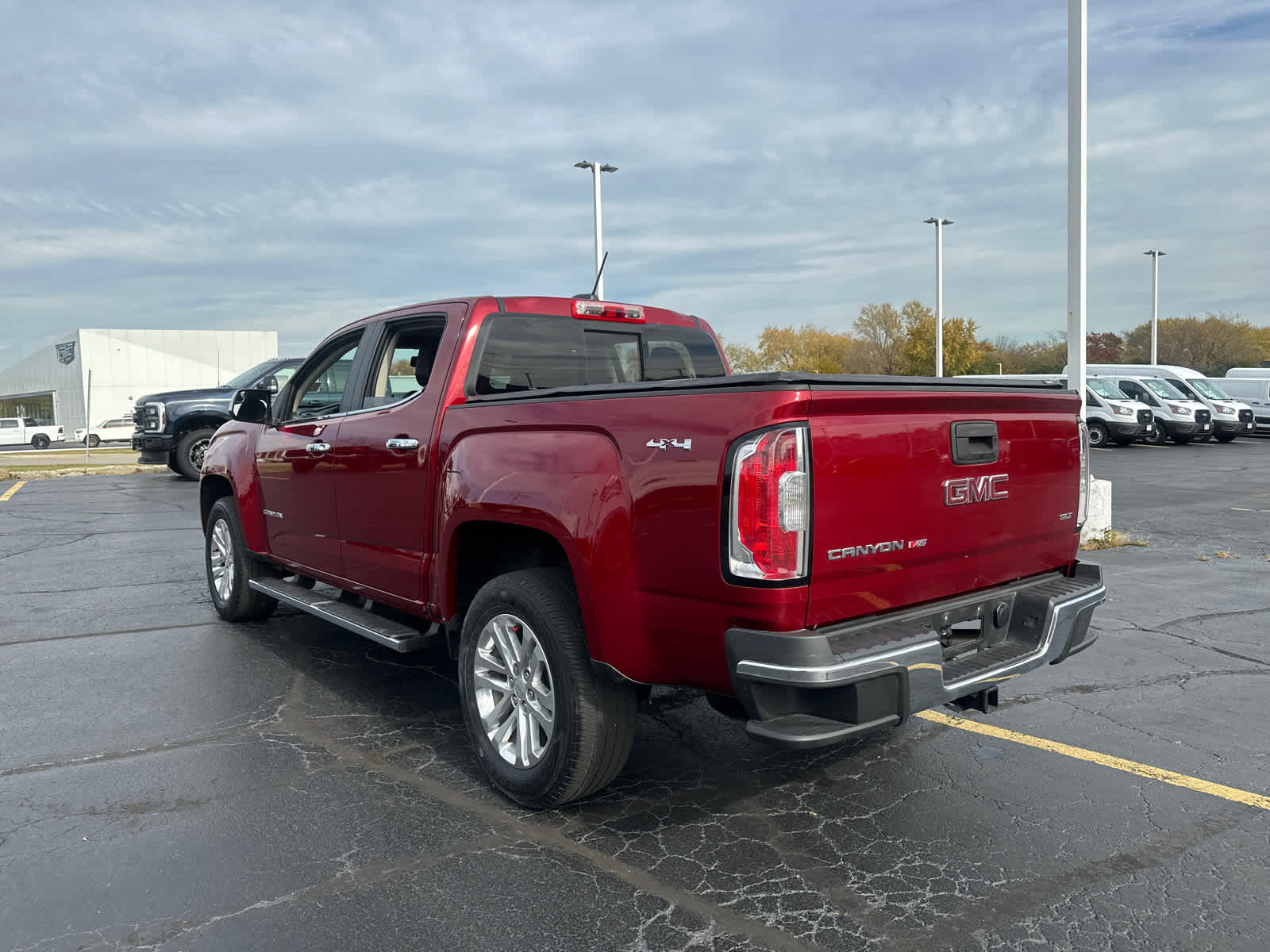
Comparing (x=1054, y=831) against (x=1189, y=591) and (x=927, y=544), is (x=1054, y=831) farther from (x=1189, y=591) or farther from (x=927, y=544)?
(x=1189, y=591)

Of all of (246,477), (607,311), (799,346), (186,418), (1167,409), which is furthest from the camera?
(799,346)

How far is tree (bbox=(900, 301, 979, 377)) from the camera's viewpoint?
2450 inches

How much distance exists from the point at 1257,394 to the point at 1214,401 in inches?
209

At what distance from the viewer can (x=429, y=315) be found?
4.86m

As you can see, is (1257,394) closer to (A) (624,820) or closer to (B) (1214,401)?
(B) (1214,401)

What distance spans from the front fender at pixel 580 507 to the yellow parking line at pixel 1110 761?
213 centimetres

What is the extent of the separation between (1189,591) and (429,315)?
244 inches

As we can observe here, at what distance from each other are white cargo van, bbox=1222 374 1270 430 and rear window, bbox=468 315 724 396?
3237 cm

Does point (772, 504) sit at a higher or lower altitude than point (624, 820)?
higher

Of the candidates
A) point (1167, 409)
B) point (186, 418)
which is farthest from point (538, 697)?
point (1167, 409)

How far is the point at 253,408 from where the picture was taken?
6.04 m

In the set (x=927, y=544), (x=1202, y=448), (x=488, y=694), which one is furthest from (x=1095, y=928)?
(x=1202, y=448)

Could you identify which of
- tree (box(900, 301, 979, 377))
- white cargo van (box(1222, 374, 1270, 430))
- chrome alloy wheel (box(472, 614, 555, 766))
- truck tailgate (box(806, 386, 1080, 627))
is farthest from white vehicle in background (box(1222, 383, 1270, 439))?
chrome alloy wheel (box(472, 614, 555, 766))

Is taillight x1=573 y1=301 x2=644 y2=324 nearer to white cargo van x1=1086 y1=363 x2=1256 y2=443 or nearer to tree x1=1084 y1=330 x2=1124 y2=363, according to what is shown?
white cargo van x1=1086 y1=363 x2=1256 y2=443
